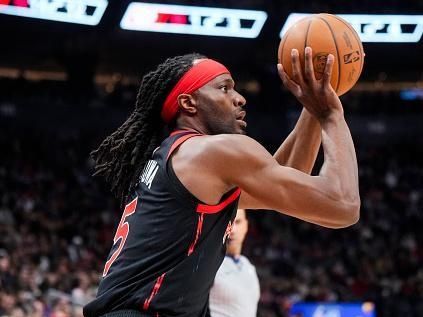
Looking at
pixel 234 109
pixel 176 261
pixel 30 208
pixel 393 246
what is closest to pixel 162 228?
pixel 176 261

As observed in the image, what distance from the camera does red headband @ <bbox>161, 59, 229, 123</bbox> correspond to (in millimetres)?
2785

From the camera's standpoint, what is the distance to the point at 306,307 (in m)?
13.1

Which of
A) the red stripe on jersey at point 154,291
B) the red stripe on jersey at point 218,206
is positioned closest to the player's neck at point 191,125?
the red stripe on jersey at point 218,206

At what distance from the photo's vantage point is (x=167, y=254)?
2.57 meters

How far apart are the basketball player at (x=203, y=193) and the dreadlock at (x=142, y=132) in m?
0.07

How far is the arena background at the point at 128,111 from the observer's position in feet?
43.5

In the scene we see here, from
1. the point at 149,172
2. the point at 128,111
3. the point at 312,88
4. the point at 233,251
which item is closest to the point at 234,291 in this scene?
the point at 233,251

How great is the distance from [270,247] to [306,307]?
284 cm

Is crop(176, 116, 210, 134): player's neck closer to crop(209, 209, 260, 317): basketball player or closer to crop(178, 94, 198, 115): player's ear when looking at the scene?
crop(178, 94, 198, 115): player's ear

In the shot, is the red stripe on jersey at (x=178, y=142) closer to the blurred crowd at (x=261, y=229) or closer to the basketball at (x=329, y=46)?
the basketball at (x=329, y=46)

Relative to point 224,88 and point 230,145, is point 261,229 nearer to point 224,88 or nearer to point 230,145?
point 224,88

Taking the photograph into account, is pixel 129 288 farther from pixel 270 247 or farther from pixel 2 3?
pixel 270 247

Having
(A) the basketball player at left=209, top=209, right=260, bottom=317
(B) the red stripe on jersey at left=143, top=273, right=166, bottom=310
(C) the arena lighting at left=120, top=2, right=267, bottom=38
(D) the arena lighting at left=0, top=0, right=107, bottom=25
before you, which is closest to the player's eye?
(B) the red stripe on jersey at left=143, top=273, right=166, bottom=310

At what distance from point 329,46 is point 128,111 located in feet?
50.1
